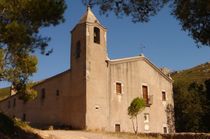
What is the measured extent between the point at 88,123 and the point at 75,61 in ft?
19.8

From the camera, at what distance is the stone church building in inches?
1180

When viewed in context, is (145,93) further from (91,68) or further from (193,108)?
(193,108)

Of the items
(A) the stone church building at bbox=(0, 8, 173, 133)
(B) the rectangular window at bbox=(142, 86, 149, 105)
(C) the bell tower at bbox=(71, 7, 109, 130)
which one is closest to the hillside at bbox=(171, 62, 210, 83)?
(A) the stone church building at bbox=(0, 8, 173, 133)

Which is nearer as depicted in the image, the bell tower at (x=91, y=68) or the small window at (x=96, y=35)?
the bell tower at (x=91, y=68)

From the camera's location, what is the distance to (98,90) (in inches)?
1196

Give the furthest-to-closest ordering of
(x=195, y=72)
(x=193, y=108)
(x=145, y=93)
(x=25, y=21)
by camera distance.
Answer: (x=195, y=72)
(x=193, y=108)
(x=145, y=93)
(x=25, y=21)

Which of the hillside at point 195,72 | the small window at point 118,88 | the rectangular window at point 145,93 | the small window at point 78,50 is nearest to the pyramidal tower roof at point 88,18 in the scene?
the small window at point 78,50

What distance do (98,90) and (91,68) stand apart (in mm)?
2002

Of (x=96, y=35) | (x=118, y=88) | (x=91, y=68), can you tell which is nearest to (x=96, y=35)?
(x=96, y=35)

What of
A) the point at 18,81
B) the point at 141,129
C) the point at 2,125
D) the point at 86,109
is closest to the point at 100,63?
the point at 86,109

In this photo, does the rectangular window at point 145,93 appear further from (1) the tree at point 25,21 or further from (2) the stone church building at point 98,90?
(1) the tree at point 25,21

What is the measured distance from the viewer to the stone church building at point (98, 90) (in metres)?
30.0

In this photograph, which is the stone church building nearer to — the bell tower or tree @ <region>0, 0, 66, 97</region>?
the bell tower

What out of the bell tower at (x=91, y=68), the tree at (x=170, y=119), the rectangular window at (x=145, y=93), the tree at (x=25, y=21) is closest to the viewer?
the tree at (x=25, y=21)
